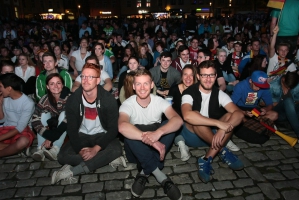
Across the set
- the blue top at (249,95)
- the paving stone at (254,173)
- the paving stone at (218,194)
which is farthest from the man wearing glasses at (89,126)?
the blue top at (249,95)

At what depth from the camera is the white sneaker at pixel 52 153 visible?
4153 mm

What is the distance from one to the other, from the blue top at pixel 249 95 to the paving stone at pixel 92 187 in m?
3.33

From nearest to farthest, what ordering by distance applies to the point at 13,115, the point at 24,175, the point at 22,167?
the point at 24,175
the point at 22,167
the point at 13,115

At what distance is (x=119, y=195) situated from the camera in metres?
3.43

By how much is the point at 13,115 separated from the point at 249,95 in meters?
4.91

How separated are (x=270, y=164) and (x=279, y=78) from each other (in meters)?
2.25

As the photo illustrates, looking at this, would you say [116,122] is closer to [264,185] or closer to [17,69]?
[264,185]

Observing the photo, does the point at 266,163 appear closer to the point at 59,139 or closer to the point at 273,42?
the point at 273,42

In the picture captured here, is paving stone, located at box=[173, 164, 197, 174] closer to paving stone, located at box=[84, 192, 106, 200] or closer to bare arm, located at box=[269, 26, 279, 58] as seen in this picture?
paving stone, located at box=[84, 192, 106, 200]

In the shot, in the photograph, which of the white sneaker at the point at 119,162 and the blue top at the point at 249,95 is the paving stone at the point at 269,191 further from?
the white sneaker at the point at 119,162

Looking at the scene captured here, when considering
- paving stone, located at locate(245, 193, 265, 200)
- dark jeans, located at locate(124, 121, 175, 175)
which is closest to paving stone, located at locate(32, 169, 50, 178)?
dark jeans, located at locate(124, 121, 175, 175)

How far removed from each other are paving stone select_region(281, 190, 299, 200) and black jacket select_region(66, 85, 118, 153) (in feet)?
9.18

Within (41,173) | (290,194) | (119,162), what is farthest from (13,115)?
(290,194)

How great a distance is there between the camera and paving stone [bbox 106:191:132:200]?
11.1 ft
